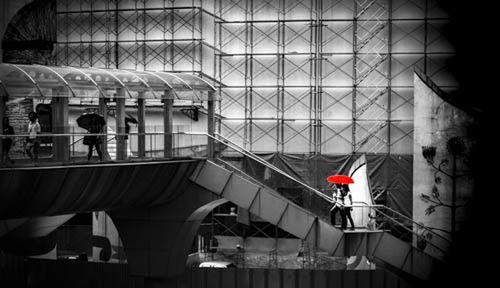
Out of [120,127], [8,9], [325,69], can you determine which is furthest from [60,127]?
[8,9]

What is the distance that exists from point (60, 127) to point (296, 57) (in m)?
16.5

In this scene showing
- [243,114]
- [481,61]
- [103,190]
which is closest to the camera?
[103,190]

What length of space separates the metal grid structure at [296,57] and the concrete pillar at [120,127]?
11600 millimetres

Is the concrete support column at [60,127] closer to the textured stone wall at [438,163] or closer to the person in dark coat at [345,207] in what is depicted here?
the person in dark coat at [345,207]

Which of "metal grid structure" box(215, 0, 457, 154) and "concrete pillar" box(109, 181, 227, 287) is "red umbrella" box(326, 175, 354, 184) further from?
"metal grid structure" box(215, 0, 457, 154)

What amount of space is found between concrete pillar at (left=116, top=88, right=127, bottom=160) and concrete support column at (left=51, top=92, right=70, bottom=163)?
5.78ft

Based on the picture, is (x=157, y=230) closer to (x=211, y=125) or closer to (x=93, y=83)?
(x=211, y=125)

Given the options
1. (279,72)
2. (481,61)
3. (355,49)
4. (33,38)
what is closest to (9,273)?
(33,38)

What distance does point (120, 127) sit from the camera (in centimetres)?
2839

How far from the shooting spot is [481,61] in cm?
3241

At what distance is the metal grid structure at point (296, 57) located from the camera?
38.9 m

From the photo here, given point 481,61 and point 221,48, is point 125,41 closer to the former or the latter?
point 221,48

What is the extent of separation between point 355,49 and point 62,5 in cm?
1364

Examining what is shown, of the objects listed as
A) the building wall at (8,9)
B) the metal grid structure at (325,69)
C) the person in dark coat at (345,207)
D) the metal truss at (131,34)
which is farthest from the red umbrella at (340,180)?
the building wall at (8,9)
